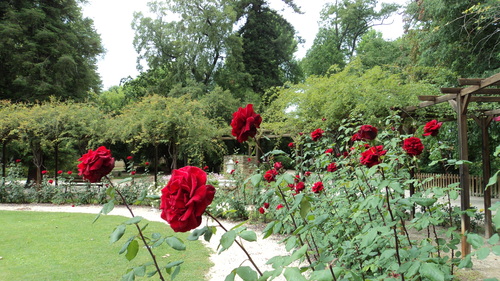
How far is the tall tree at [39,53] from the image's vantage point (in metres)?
15.6

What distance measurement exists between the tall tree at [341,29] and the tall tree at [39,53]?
14539 mm

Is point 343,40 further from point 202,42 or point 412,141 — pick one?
point 412,141

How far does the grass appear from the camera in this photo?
13.0 ft

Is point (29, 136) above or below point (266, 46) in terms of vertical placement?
below

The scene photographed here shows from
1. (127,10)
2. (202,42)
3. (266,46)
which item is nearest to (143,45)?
(127,10)

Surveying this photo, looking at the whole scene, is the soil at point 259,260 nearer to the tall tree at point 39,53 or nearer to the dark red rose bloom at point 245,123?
the dark red rose bloom at point 245,123

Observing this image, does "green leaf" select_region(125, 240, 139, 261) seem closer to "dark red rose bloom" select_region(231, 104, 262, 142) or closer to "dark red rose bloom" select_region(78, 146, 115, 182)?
"dark red rose bloom" select_region(78, 146, 115, 182)

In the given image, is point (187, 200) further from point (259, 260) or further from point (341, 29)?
point (341, 29)

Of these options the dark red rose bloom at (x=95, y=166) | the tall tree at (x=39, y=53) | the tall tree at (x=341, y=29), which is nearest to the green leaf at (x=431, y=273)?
the dark red rose bloom at (x=95, y=166)

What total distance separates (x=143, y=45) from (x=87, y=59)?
3.43m

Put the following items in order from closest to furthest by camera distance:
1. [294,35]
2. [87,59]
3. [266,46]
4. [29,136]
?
[29,136], [87,59], [266,46], [294,35]

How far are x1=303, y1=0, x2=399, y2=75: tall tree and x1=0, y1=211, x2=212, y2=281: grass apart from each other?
748 inches

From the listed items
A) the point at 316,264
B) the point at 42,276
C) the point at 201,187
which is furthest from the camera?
the point at 42,276

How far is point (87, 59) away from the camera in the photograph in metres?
19.6
